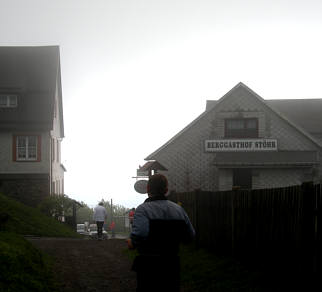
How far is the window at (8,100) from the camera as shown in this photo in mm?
33719

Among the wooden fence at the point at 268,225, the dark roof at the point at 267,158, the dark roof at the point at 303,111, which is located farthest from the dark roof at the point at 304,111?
the wooden fence at the point at 268,225

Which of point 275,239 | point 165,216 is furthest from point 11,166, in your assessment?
point 165,216

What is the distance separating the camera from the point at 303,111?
3662 centimetres

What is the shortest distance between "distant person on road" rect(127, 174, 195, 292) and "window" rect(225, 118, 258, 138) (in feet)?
83.2

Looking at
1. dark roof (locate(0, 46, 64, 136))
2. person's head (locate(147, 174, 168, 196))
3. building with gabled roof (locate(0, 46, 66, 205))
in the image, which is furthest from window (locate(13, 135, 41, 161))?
person's head (locate(147, 174, 168, 196))

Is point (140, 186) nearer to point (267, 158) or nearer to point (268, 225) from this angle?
point (268, 225)

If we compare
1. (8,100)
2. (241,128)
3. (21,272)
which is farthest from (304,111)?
(21,272)

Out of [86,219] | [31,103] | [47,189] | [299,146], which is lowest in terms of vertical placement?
[86,219]

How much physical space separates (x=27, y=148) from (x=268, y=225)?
1010 inches

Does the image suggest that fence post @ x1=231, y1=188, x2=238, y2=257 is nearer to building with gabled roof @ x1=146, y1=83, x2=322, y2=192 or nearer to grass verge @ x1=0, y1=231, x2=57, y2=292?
grass verge @ x1=0, y1=231, x2=57, y2=292

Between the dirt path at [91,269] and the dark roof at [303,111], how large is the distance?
2006cm

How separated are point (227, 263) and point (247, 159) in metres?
18.9

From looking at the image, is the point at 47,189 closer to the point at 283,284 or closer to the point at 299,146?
the point at 299,146

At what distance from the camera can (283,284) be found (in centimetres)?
840
